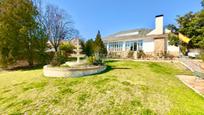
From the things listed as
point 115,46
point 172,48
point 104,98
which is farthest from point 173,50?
point 104,98

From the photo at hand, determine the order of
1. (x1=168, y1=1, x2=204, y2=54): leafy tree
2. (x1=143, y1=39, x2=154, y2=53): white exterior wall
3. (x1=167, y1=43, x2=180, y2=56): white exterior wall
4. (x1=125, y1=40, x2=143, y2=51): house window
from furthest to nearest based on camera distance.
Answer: (x1=125, y1=40, x2=143, y2=51): house window
(x1=143, y1=39, x2=154, y2=53): white exterior wall
(x1=167, y1=43, x2=180, y2=56): white exterior wall
(x1=168, y1=1, x2=204, y2=54): leafy tree

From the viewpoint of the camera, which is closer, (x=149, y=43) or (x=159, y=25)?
(x=159, y=25)

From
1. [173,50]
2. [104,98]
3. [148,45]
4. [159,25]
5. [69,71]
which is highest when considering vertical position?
[159,25]

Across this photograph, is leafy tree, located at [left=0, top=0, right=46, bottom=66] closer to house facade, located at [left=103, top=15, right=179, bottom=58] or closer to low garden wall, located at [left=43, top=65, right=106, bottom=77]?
→ low garden wall, located at [left=43, top=65, right=106, bottom=77]

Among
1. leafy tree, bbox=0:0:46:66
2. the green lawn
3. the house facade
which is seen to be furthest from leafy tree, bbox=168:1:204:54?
leafy tree, bbox=0:0:46:66

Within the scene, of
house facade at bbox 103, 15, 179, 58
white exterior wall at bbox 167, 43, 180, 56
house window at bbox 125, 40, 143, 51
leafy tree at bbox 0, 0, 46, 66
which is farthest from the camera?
house window at bbox 125, 40, 143, 51

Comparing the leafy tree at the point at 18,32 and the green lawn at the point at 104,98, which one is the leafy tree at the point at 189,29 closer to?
the green lawn at the point at 104,98

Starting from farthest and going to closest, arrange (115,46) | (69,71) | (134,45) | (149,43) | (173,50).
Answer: (115,46) → (134,45) → (149,43) → (173,50) → (69,71)

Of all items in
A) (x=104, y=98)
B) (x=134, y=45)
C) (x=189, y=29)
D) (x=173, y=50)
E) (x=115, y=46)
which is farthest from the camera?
(x=115, y=46)

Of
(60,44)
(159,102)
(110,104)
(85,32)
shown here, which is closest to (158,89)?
(159,102)

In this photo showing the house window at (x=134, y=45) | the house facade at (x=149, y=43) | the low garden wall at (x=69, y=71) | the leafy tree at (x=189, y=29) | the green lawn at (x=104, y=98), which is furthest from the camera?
the house window at (x=134, y=45)

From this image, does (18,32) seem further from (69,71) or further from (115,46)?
(115,46)

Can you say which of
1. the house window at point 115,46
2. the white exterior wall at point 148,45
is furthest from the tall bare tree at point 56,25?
the white exterior wall at point 148,45

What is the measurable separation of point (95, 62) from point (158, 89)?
21.8 feet
